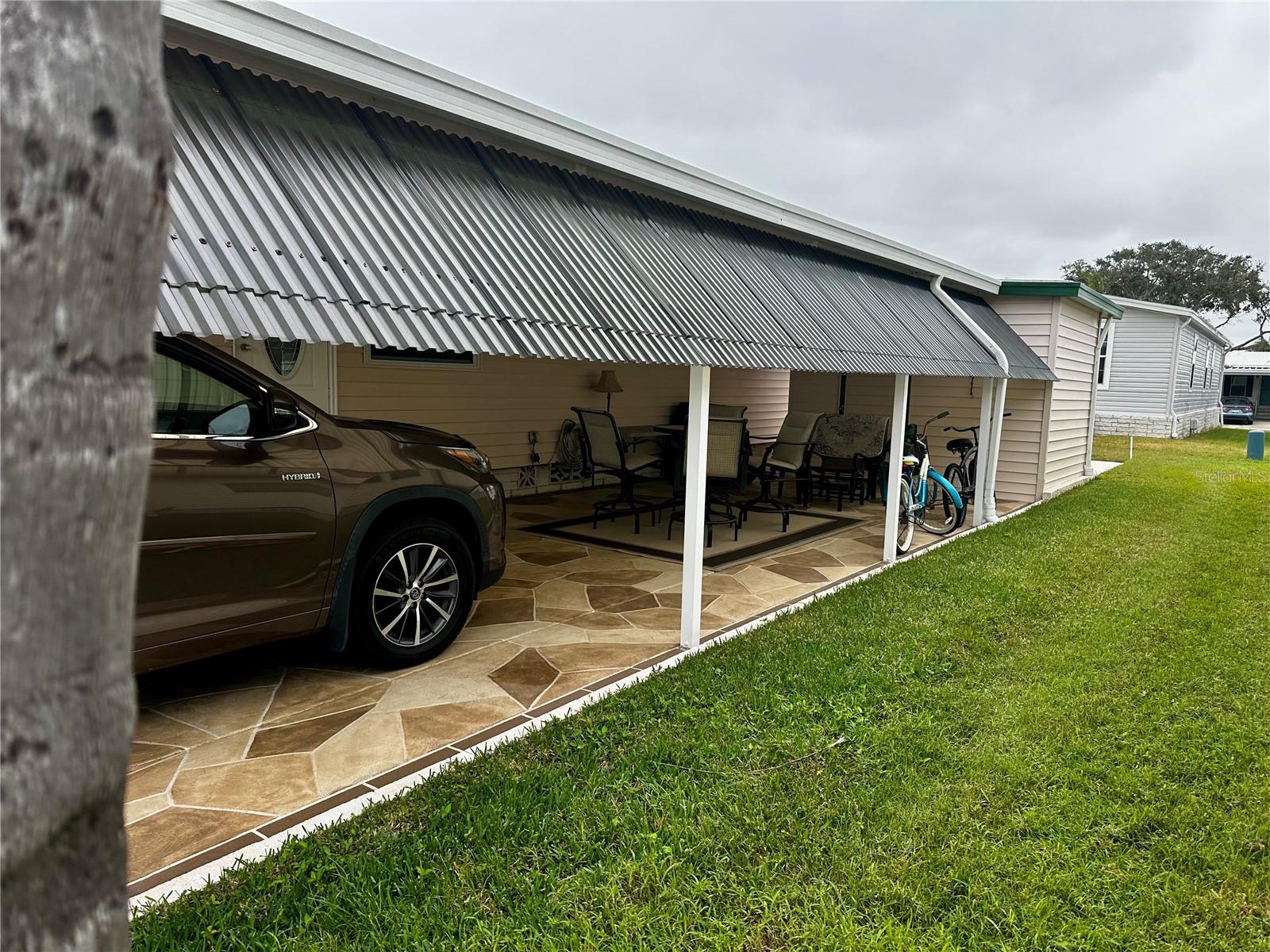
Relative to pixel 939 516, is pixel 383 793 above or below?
below

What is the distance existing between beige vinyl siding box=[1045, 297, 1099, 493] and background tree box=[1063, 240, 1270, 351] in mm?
39837

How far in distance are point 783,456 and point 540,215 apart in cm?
522

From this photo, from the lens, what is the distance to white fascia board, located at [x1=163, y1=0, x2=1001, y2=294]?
3.09 metres

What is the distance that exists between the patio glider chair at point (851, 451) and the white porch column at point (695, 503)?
17.4 ft

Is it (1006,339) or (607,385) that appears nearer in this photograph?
(1006,339)

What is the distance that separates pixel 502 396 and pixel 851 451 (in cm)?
427

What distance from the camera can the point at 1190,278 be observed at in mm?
45344

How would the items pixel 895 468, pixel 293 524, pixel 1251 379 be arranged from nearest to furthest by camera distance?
pixel 293 524
pixel 895 468
pixel 1251 379

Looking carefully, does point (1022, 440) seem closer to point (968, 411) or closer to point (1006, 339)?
point (968, 411)

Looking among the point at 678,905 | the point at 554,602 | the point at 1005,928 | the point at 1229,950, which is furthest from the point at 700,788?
the point at 554,602

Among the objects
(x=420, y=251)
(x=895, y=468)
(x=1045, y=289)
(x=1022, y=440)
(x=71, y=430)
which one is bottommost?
(x=895, y=468)

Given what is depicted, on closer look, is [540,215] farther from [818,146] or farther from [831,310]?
[818,146]

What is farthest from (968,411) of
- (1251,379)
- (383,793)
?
(1251,379)

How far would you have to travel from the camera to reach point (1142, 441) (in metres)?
23.0
